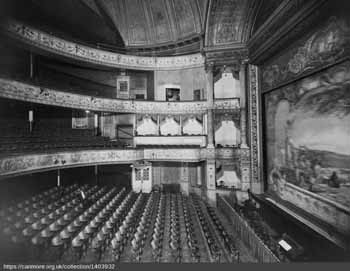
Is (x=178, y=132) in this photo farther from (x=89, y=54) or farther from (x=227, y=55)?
(x=89, y=54)

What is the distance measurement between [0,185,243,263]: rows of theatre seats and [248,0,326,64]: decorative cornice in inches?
226

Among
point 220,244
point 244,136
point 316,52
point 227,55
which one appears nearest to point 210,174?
point 244,136

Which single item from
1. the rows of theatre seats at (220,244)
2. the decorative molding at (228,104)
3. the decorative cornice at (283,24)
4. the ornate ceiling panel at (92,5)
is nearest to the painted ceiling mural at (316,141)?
the decorative cornice at (283,24)

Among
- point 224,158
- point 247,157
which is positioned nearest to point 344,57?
point 247,157

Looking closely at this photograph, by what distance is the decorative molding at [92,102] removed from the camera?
227 inches

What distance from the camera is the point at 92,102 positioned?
8172 millimetres

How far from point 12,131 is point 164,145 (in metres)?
6.10

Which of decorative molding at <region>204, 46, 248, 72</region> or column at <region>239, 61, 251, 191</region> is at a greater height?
decorative molding at <region>204, 46, 248, 72</region>

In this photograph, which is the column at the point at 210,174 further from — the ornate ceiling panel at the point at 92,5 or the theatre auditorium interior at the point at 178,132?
the ornate ceiling panel at the point at 92,5

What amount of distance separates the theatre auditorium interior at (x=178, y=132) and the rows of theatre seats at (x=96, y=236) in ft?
0.13

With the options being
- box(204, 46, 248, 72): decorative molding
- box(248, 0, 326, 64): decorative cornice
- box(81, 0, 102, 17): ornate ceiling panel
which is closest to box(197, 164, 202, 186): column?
box(204, 46, 248, 72): decorative molding

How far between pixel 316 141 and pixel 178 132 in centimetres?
615

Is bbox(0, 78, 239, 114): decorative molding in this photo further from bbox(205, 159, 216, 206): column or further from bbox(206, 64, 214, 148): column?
bbox(205, 159, 216, 206): column

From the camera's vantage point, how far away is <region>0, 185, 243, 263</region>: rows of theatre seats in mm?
4090
